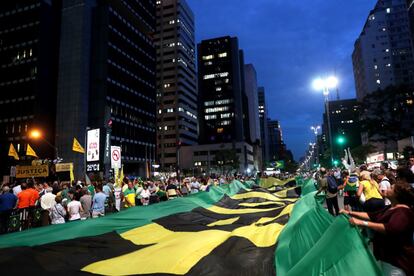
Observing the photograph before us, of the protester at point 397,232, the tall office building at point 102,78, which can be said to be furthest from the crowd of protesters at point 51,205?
the tall office building at point 102,78

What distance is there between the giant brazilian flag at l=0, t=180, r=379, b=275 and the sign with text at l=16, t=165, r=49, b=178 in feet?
51.0

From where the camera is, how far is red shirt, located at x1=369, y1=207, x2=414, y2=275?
3760 millimetres

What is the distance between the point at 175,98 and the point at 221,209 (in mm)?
117822

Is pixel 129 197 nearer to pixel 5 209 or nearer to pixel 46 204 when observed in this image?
pixel 46 204

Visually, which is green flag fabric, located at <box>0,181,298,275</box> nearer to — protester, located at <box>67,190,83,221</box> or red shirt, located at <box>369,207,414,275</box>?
protester, located at <box>67,190,83,221</box>

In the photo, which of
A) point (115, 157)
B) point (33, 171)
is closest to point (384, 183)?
point (115, 157)

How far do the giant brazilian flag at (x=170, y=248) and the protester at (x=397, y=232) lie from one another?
382mm

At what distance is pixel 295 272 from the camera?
3.79 meters

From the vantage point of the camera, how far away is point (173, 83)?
131375mm

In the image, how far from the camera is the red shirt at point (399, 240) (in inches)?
148

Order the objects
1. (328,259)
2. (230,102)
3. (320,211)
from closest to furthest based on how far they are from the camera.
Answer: (328,259), (320,211), (230,102)

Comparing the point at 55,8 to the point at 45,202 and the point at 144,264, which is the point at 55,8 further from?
the point at 144,264

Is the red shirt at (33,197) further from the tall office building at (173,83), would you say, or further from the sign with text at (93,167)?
the tall office building at (173,83)

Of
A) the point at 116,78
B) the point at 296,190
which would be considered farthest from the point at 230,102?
the point at 296,190
